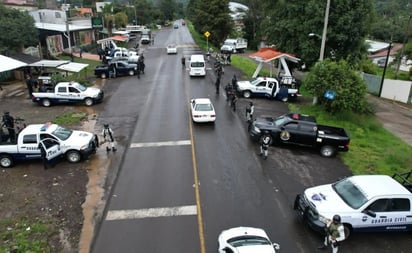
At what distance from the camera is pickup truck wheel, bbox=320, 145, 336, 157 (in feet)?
54.2

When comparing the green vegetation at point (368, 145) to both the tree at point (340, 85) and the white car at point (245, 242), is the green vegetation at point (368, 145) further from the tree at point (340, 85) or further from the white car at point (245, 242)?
the white car at point (245, 242)

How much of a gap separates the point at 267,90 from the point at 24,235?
2049 cm

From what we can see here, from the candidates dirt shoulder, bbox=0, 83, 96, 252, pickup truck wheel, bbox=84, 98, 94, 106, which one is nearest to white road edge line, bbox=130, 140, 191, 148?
dirt shoulder, bbox=0, 83, 96, 252

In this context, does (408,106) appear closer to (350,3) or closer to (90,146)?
(350,3)

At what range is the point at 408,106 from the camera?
29.8m

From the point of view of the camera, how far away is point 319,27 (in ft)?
91.4

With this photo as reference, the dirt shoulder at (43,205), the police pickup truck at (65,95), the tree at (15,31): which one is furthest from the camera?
the tree at (15,31)

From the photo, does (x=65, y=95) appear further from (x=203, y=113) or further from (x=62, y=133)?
(x=203, y=113)

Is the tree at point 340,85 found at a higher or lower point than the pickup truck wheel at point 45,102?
higher

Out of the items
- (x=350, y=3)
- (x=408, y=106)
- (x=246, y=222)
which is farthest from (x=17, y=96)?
(x=408, y=106)

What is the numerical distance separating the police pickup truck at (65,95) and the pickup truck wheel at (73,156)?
9901 mm

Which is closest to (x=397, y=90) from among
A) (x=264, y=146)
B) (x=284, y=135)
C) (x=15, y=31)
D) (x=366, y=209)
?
(x=284, y=135)

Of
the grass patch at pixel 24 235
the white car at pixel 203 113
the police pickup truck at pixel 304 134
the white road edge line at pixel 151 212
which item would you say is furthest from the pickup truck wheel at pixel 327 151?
the grass patch at pixel 24 235

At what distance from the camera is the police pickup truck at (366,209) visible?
10094 mm
